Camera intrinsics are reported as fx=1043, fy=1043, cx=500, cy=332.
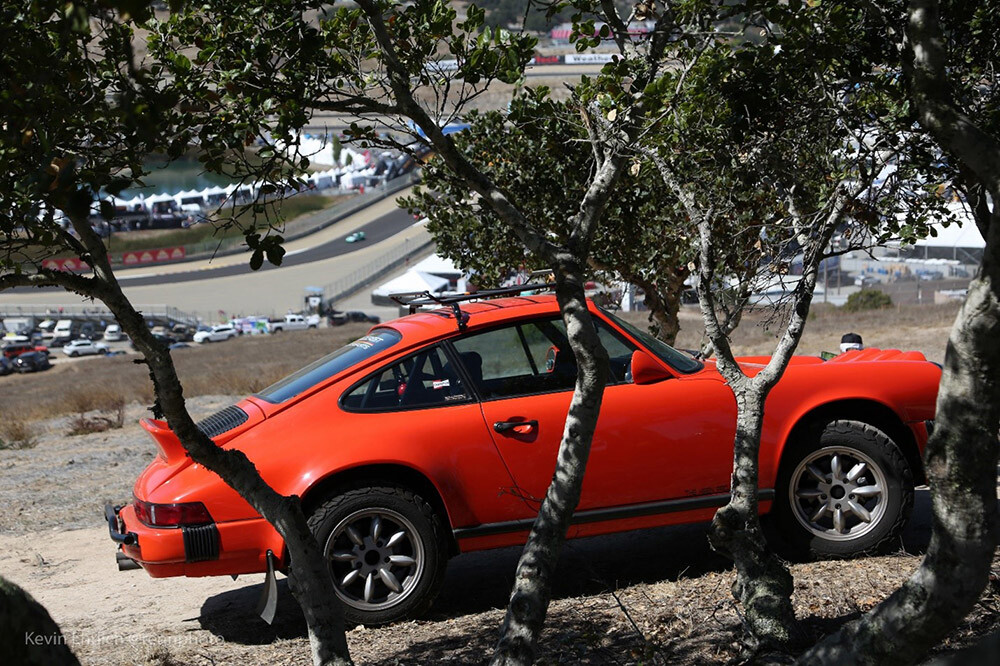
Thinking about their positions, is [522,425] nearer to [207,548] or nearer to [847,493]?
[207,548]

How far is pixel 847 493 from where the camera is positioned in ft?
19.2

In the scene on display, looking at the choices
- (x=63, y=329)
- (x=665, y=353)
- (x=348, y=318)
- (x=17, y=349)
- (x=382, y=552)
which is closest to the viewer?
(x=382, y=552)

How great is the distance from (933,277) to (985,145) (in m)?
40.1

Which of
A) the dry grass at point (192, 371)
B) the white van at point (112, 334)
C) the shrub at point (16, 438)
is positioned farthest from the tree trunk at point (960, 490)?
the white van at point (112, 334)

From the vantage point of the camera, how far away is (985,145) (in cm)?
296

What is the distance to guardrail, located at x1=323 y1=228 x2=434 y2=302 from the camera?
69.9 m

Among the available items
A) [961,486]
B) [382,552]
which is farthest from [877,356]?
[961,486]

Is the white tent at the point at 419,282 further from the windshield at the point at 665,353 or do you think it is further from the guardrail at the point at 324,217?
the windshield at the point at 665,353

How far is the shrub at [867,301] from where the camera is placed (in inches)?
1409

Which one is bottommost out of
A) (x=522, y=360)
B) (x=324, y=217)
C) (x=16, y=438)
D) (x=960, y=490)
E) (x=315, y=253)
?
(x=16, y=438)

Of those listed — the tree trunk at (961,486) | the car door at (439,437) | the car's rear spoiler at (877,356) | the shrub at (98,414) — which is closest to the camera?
the tree trunk at (961,486)

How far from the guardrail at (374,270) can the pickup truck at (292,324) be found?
592cm

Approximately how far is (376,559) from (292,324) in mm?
57644

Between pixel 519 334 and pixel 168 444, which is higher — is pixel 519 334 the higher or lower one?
the higher one
